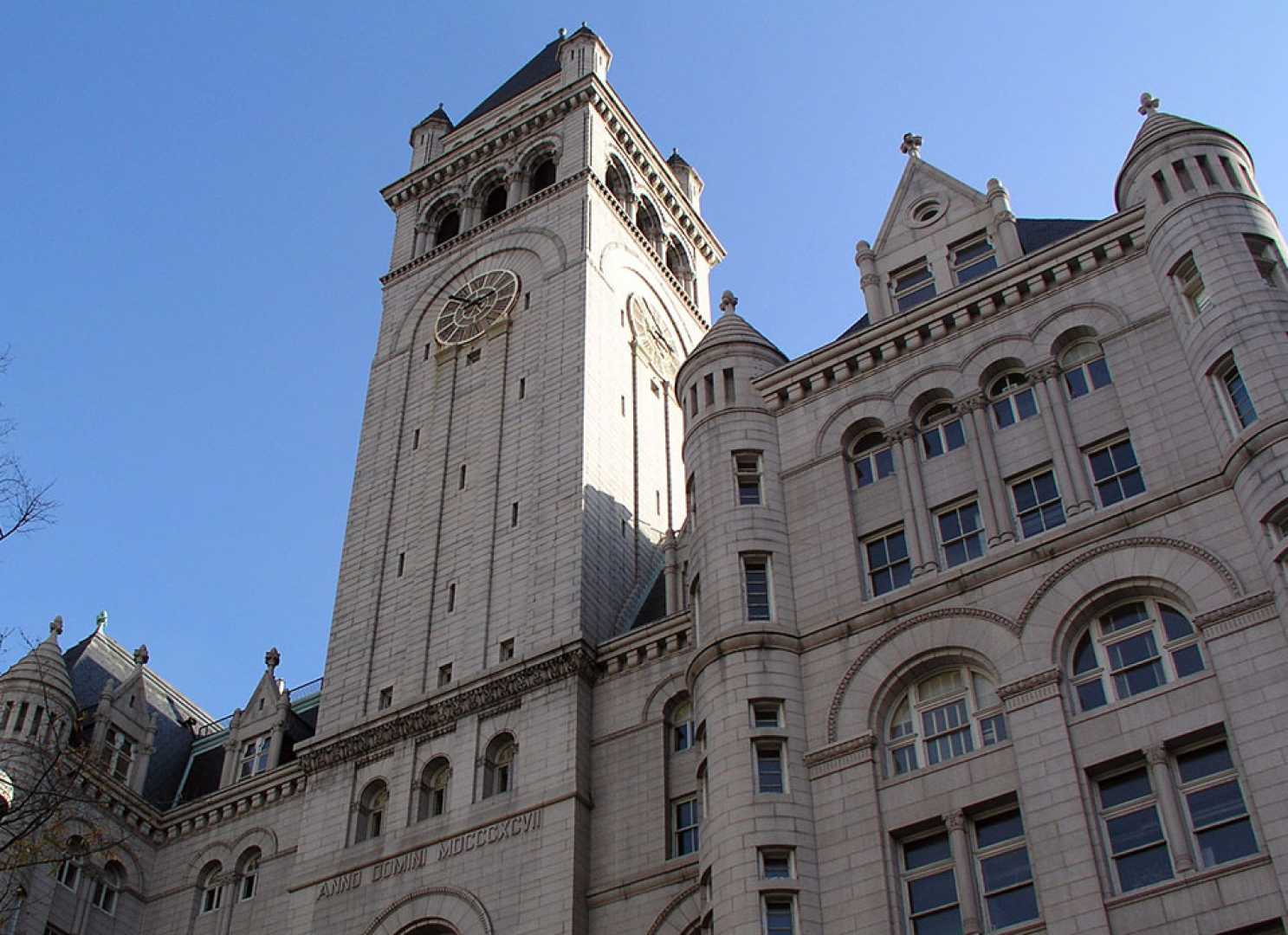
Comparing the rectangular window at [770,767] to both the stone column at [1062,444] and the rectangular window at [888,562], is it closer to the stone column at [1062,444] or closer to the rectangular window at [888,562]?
the rectangular window at [888,562]

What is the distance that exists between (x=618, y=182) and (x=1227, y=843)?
4636cm

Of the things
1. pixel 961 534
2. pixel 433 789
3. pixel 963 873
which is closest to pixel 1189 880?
pixel 963 873

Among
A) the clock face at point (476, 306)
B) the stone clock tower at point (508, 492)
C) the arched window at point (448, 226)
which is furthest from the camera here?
the arched window at point (448, 226)

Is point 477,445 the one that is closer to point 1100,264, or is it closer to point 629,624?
point 629,624

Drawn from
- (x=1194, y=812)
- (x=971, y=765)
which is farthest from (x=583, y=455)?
(x=1194, y=812)

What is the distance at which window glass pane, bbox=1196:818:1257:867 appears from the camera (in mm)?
27500

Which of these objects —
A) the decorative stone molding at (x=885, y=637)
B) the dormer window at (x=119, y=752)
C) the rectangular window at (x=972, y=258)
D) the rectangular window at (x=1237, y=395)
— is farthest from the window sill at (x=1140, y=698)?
the dormer window at (x=119, y=752)

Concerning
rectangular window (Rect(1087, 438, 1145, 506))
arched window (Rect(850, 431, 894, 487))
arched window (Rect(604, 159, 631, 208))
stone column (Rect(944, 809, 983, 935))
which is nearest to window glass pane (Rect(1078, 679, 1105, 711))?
stone column (Rect(944, 809, 983, 935))

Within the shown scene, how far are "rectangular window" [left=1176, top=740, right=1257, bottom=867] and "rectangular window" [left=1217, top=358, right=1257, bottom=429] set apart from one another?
7.29 m

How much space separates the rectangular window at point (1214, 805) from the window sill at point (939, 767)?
372 centimetres

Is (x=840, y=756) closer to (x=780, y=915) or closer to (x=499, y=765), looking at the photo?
(x=780, y=915)

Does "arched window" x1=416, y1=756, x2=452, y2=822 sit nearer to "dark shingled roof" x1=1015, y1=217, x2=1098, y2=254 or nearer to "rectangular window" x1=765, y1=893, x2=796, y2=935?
"rectangular window" x1=765, y1=893, x2=796, y2=935

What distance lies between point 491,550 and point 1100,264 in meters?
21.4

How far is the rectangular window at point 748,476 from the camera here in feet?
131
